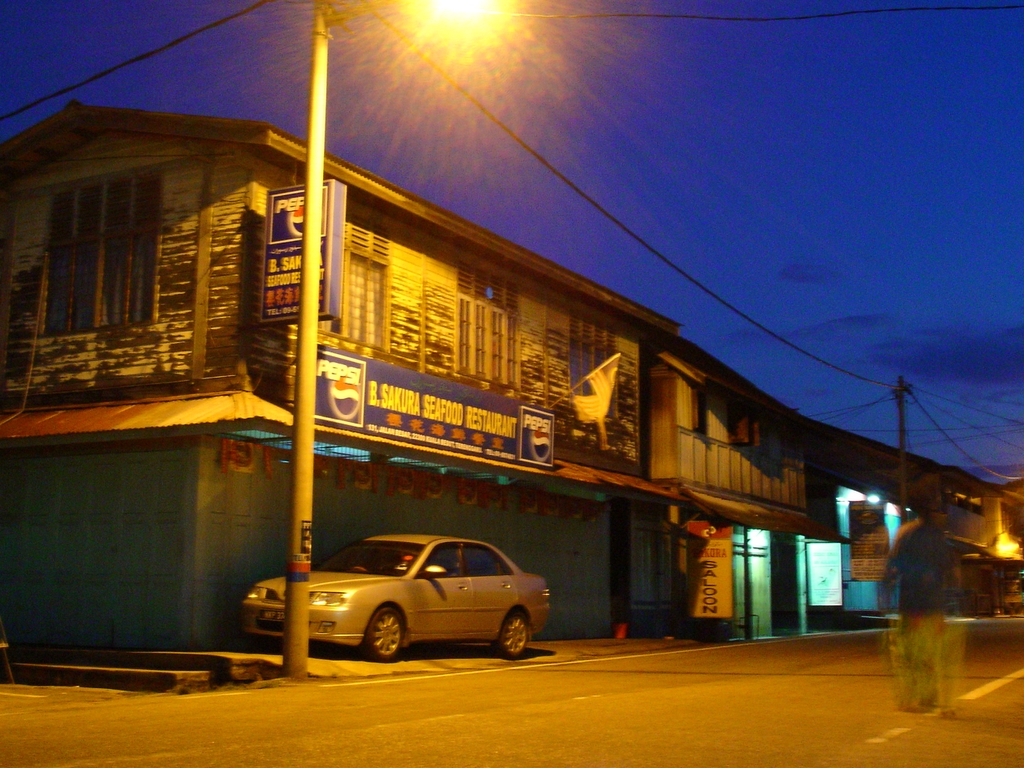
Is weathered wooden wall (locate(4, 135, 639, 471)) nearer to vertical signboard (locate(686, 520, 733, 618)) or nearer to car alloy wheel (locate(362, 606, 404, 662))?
car alloy wheel (locate(362, 606, 404, 662))

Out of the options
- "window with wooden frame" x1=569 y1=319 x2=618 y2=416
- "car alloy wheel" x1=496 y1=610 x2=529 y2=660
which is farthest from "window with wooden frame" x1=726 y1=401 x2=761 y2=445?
"car alloy wheel" x1=496 y1=610 x2=529 y2=660

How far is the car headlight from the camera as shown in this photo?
43.8ft

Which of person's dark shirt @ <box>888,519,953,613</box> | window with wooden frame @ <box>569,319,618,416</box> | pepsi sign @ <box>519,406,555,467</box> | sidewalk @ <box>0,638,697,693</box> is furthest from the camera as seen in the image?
window with wooden frame @ <box>569,319,618,416</box>

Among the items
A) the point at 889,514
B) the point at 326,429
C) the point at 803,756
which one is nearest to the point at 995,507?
the point at 889,514

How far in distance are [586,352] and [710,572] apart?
16.8ft

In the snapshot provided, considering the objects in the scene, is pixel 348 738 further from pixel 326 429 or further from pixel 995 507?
pixel 995 507

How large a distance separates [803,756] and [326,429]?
8.93 meters

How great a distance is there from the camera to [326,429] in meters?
14.8

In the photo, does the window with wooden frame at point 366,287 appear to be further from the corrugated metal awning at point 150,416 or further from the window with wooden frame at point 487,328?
the corrugated metal awning at point 150,416

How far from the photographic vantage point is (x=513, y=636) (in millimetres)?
16203

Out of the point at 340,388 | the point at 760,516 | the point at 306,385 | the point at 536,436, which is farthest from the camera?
the point at 760,516

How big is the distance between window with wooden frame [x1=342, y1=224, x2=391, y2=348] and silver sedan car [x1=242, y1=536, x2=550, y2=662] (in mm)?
3512

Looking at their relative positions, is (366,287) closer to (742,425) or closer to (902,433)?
(742,425)

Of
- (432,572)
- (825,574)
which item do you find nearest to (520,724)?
Result: (432,572)
